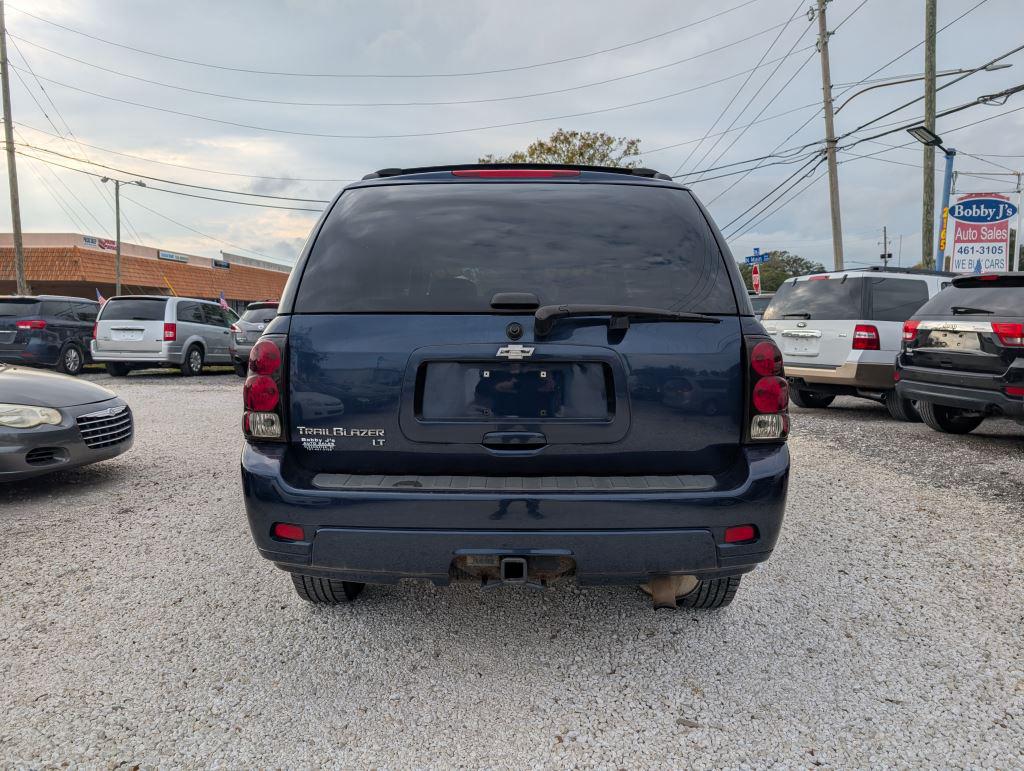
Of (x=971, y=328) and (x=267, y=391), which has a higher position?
(x=971, y=328)

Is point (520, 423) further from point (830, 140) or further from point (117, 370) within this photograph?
point (830, 140)

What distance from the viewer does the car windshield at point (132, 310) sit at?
14516 mm

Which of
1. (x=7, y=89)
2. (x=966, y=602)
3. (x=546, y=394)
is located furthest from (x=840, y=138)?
(x=7, y=89)

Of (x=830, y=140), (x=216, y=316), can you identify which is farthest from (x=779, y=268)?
(x=216, y=316)

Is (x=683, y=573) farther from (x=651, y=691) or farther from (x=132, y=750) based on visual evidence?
(x=132, y=750)

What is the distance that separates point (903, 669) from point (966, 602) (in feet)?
3.10

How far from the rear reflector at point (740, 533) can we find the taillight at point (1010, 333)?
17.6 ft

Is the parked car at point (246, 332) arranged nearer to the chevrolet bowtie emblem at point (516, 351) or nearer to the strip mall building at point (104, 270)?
the chevrolet bowtie emblem at point (516, 351)

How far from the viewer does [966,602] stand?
336 cm

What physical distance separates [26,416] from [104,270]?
47.5m

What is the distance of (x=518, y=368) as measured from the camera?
242cm

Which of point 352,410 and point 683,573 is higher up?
point 352,410

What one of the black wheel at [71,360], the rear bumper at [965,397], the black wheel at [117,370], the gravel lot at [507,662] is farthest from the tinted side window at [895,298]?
the black wheel at [71,360]

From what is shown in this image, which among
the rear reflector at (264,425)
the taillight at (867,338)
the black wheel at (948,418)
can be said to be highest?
the taillight at (867,338)
